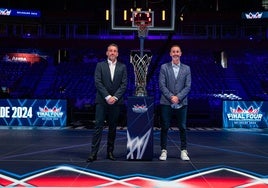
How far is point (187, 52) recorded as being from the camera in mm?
34031

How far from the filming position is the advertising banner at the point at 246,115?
41.9 feet

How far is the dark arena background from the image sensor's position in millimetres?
5031

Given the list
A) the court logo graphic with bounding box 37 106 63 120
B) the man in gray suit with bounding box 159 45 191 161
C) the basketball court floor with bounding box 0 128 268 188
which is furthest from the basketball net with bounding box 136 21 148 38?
the court logo graphic with bounding box 37 106 63 120

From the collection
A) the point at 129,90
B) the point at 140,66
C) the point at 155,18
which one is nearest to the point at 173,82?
the point at 140,66

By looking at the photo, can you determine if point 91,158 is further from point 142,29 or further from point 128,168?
point 142,29

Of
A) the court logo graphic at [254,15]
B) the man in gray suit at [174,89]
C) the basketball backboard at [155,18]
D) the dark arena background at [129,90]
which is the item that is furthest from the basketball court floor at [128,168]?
the court logo graphic at [254,15]

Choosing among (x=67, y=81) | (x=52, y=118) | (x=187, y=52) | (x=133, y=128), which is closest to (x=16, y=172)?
(x=133, y=128)

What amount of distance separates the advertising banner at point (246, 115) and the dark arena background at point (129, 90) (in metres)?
0.03

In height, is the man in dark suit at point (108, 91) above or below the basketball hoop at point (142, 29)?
below

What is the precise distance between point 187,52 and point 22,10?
15.9m

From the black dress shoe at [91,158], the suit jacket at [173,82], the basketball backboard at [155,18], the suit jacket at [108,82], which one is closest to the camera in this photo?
the black dress shoe at [91,158]

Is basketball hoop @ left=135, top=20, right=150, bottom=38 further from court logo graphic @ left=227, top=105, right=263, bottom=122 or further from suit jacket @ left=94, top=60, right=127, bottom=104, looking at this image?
court logo graphic @ left=227, top=105, right=263, bottom=122

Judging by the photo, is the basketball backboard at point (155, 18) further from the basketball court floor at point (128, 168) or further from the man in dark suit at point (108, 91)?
the man in dark suit at point (108, 91)

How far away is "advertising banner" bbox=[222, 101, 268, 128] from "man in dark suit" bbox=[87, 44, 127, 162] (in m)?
7.86
